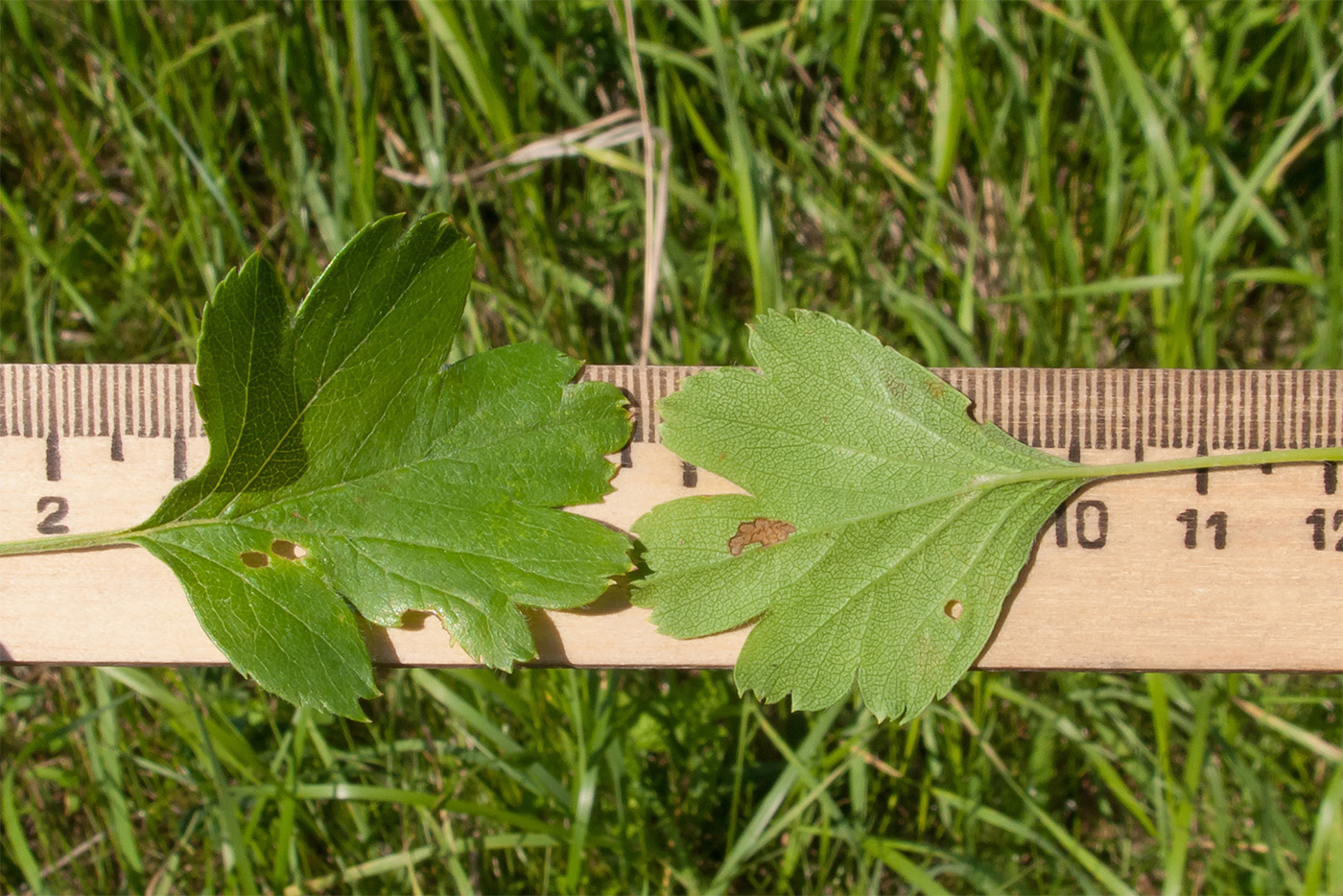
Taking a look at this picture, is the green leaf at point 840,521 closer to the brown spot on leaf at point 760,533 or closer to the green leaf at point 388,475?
the brown spot on leaf at point 760,533

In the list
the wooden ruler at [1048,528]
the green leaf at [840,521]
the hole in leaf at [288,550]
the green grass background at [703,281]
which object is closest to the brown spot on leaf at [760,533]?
the green leaf at [840,521]

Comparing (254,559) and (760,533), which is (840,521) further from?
(254,559)

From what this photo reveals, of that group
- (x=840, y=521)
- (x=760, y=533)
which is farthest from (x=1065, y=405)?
(x=760, y=533)

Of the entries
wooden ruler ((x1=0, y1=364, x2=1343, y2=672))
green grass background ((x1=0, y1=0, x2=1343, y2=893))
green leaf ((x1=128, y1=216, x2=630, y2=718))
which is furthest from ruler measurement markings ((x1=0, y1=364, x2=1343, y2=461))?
green grass background ((x1=0, y1=0, x2=1343, y2=893))

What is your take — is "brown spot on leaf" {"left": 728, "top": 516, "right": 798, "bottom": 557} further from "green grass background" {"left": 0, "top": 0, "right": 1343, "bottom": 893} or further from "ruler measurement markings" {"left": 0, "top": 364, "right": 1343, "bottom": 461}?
"green grass background" {"left": 0, "top": 0, "right": 1343, "bottom": 893}

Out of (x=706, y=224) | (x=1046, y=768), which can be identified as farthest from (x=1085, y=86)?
(x=1046, y=768)

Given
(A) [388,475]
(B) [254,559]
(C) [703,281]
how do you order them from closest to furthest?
1. (A) [388,475]
2. (B) [254,559]
3. (C) [703,281]

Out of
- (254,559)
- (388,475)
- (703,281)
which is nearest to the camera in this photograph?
(388,475)
